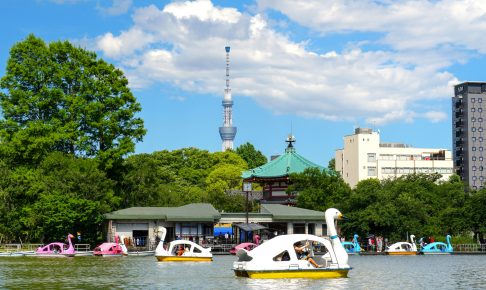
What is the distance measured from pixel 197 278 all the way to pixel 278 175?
57.7m

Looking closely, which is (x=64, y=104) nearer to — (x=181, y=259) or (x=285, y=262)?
(x=181, y=259)

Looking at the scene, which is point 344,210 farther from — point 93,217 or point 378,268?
point 378,268

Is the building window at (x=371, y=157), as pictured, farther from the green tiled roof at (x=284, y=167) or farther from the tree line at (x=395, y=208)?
the tree line at (x=395, y=208)

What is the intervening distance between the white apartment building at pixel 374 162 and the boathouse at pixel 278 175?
63371mm

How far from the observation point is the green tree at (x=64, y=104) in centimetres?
7194

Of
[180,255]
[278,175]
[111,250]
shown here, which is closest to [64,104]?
[111,250]

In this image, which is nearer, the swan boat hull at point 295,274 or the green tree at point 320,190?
the swan boat hull at point 295,274

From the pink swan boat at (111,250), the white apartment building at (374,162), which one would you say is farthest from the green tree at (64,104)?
the white apartment building at (374,162)

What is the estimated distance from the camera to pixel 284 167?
9844cm

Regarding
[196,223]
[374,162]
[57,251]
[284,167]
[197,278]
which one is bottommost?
[197,278]

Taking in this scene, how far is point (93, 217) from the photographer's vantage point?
7019 centimetres

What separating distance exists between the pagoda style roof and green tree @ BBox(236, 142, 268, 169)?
163ft

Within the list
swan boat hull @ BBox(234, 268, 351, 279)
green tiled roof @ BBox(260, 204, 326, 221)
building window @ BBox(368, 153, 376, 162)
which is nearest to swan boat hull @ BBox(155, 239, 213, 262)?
swan boat hull @ BBox(234, 268, 351, 279)

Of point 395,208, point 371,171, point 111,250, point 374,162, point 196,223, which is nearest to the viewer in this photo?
point 111,250
